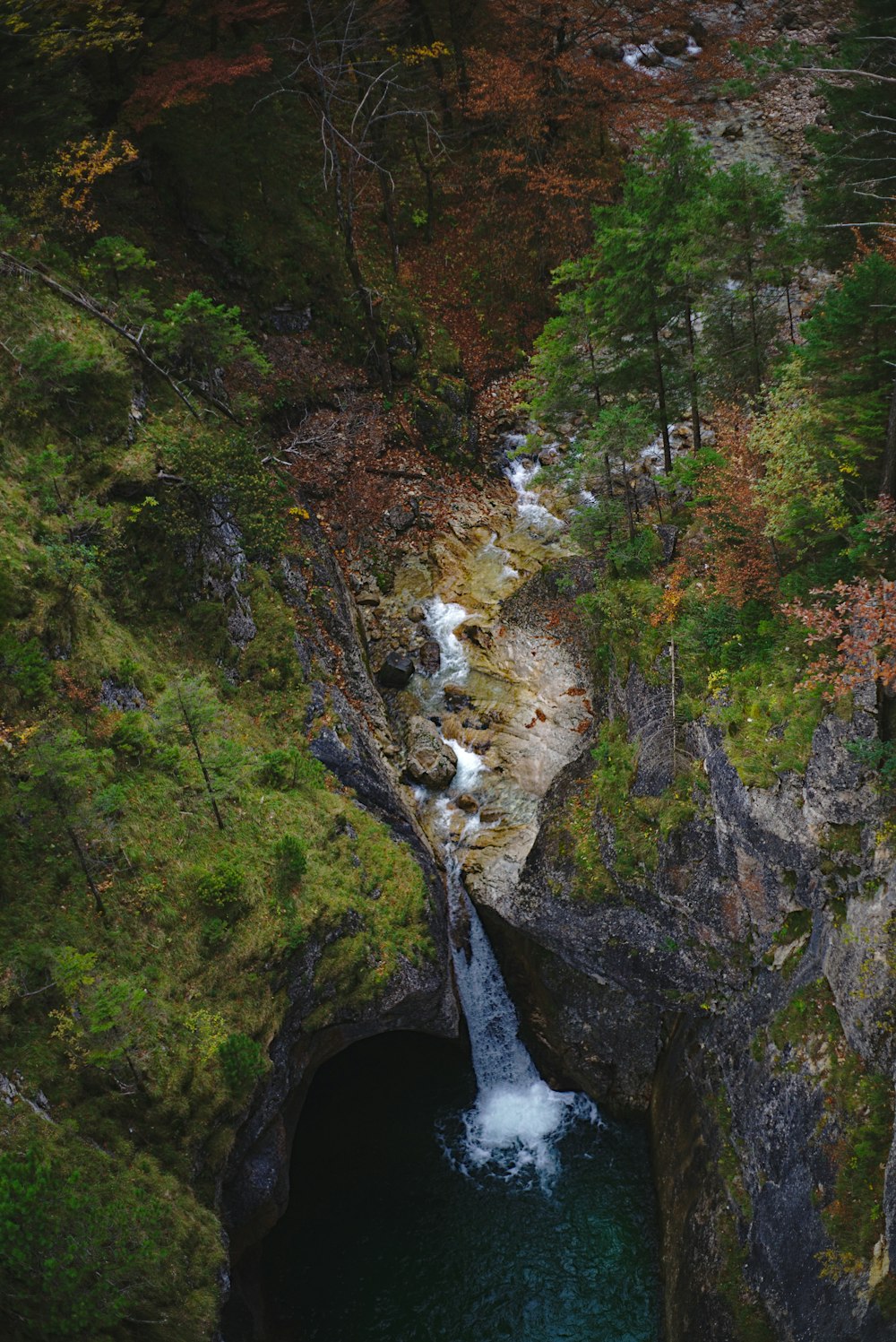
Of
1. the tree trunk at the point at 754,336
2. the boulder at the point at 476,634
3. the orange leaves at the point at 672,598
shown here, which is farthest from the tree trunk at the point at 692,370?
the boulder at the point at 476,634

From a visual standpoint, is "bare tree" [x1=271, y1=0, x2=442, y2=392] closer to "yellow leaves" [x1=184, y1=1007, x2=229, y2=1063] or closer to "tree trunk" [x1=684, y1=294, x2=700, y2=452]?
"tree trunk" [x1=684, y1=294, x2=700, y2=452]

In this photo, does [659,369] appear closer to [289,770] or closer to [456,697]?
[456,697]

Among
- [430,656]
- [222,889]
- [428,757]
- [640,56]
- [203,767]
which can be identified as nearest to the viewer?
[222,889]

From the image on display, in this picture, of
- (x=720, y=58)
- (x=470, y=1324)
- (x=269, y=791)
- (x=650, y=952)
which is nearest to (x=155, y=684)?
(x=269, y=791)

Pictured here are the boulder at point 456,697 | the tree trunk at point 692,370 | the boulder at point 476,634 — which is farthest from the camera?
the boulder at point 476,634

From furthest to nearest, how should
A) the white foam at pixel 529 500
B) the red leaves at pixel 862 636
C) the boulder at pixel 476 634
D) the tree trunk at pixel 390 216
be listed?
1. the tree trunk at pixel 390 216
2. the white foam at pixel 529 500
3. the boulder at pixel 476 634
4. the red leaves at pixel 862 636

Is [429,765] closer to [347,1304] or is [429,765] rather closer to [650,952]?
[650,952]

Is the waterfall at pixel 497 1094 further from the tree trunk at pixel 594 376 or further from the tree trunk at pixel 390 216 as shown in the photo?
the tree trunk at pixel 390 216

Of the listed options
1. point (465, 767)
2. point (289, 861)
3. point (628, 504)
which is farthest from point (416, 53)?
point (289, 861)
